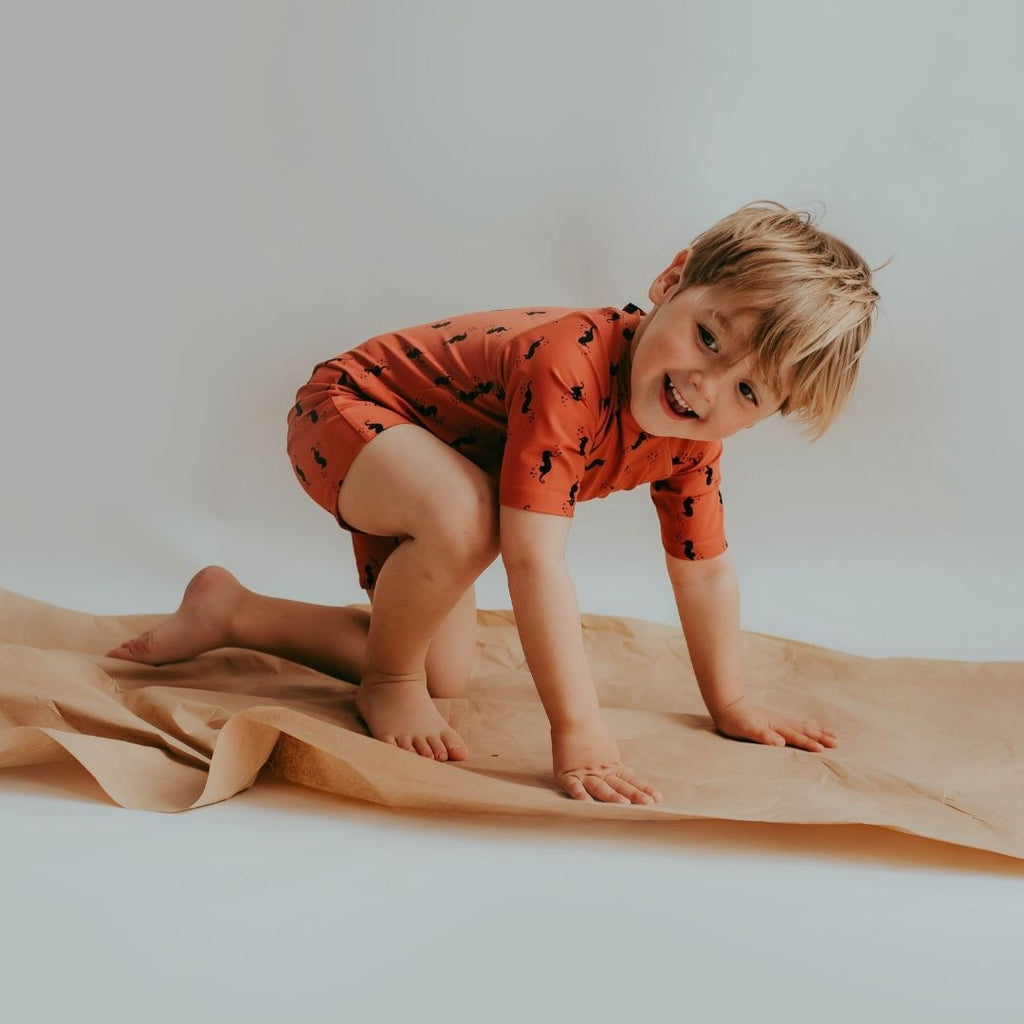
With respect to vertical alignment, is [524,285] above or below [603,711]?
above

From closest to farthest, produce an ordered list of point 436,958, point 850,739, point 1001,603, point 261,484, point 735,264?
point 436,958
point 735,264
point 850,739
point 1001,603
point 261,484

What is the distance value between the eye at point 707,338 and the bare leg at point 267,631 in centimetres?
49

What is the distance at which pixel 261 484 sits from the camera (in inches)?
88.4

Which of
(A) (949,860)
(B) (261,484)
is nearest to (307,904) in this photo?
(A) (949,860)

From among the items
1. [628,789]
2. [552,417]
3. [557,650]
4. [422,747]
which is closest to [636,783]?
[628,789]

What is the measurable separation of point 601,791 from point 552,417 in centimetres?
36

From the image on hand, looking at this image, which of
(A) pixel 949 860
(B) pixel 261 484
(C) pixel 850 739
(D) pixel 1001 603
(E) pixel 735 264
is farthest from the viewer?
(B) pixel 261 484

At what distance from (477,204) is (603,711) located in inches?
36.8

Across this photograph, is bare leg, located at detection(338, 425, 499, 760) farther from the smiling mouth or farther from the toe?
the smiling mouth

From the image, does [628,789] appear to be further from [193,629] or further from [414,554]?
[193,629]

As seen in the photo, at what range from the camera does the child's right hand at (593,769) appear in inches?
50.4

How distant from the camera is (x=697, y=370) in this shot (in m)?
1.35

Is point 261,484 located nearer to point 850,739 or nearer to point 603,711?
point 603,711

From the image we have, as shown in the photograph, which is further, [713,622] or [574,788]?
→ [713,622]
